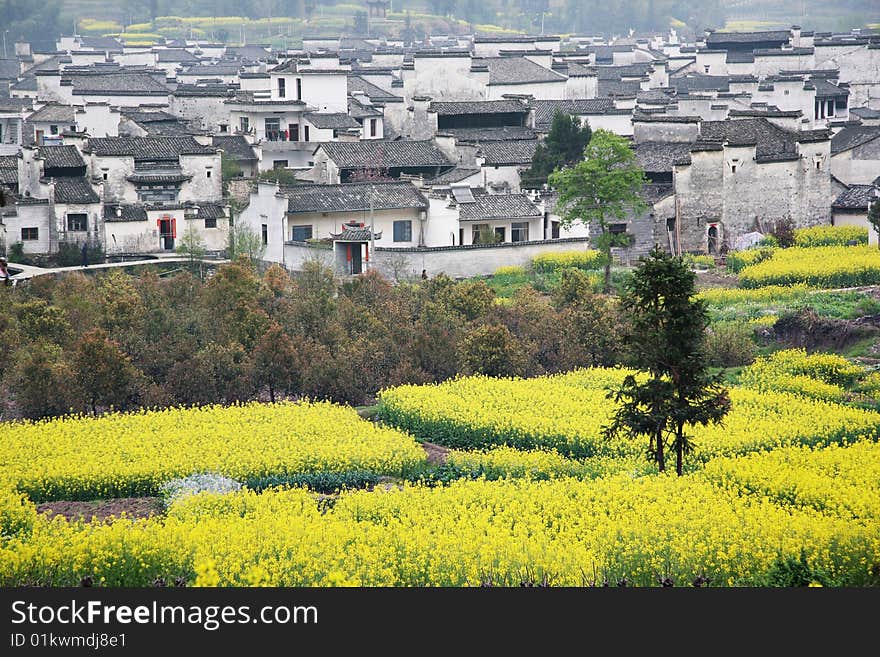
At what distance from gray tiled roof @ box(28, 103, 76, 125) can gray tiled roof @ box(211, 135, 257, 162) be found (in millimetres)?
7360

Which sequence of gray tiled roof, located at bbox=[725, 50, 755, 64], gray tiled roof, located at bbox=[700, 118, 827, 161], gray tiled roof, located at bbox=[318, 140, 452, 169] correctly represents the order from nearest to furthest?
gray tiled roof, located at bbox=[700, 118, 827, 161] < gray tiled roof, located at bbox=[318, 140, 452, 169] < gray tiled roof, located at bbox=[725, 50, 755, 64]

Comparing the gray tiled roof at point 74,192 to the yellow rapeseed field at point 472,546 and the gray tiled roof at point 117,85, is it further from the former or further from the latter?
the yellow rapeseed field at point 472,546

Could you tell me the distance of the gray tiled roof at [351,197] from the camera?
44.6 meters

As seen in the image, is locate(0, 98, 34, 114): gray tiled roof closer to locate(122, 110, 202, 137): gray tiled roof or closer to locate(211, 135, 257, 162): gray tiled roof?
locate(122, 110, 202, 137): gray tiled roof

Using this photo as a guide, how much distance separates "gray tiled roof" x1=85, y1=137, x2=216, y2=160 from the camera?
158ft

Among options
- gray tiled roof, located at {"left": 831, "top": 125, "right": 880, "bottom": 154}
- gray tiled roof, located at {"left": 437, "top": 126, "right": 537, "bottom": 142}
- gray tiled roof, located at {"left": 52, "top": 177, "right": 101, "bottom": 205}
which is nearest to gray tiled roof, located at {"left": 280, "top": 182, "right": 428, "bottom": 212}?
gray tiled roof, located at {"left": 52, "top": 177, "right": 101, "bottom": 205}

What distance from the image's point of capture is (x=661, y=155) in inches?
1961

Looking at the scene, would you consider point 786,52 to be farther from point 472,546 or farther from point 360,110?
point 472,546

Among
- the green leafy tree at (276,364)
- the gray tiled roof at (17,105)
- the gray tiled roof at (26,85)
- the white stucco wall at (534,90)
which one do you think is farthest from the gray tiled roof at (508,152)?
the gray tiled roof at (26,85)

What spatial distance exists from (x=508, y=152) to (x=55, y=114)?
20.3 metres

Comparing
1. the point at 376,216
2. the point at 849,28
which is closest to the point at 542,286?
the point at 376,216

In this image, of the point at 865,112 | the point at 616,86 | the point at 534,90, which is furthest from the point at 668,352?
the point at 616,86

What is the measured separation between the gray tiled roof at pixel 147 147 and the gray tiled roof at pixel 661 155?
49.3ft

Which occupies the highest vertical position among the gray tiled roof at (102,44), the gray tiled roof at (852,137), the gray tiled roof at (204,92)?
the gray tiled roof at (102,44)
